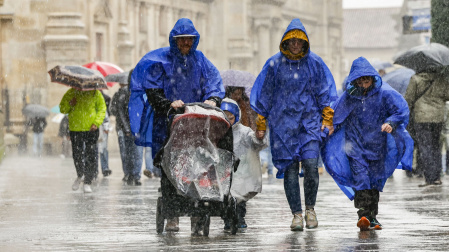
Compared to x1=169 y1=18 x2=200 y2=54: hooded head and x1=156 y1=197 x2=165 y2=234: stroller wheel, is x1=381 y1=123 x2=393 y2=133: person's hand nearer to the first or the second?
x1=169 y1=18 x2=200 y2=54: hooded head

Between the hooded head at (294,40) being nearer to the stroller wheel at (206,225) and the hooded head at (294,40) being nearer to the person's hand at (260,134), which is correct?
the person's hand at (260,134)

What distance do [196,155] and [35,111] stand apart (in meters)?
23.6

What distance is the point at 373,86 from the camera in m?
10.8

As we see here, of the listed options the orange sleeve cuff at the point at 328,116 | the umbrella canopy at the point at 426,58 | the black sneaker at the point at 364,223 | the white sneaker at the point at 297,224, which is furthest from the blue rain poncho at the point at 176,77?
the umbrella canopy at the point at 426,58

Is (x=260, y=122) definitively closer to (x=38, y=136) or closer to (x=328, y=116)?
(x=328, y=116)

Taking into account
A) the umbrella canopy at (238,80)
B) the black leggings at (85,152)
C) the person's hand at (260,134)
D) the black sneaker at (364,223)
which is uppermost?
the umbrella canopy at (238,80)

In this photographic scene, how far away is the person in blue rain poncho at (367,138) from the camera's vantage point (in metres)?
10.7

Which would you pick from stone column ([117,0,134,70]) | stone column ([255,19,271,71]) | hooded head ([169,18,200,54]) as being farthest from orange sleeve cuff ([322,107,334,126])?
stone column ([255,19,271,71])

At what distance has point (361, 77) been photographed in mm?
10734

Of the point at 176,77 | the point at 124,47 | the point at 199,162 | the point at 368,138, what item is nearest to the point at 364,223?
the point at 368,138

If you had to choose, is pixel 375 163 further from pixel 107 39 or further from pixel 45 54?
pixel 107 39

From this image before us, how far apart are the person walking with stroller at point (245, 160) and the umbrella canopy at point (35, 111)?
875 inches

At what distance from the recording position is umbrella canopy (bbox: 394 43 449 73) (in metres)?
16.7

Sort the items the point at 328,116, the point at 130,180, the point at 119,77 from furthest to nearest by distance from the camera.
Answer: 1. the point at 119,77
2. the point at 130,180
3. the point at 328,116
